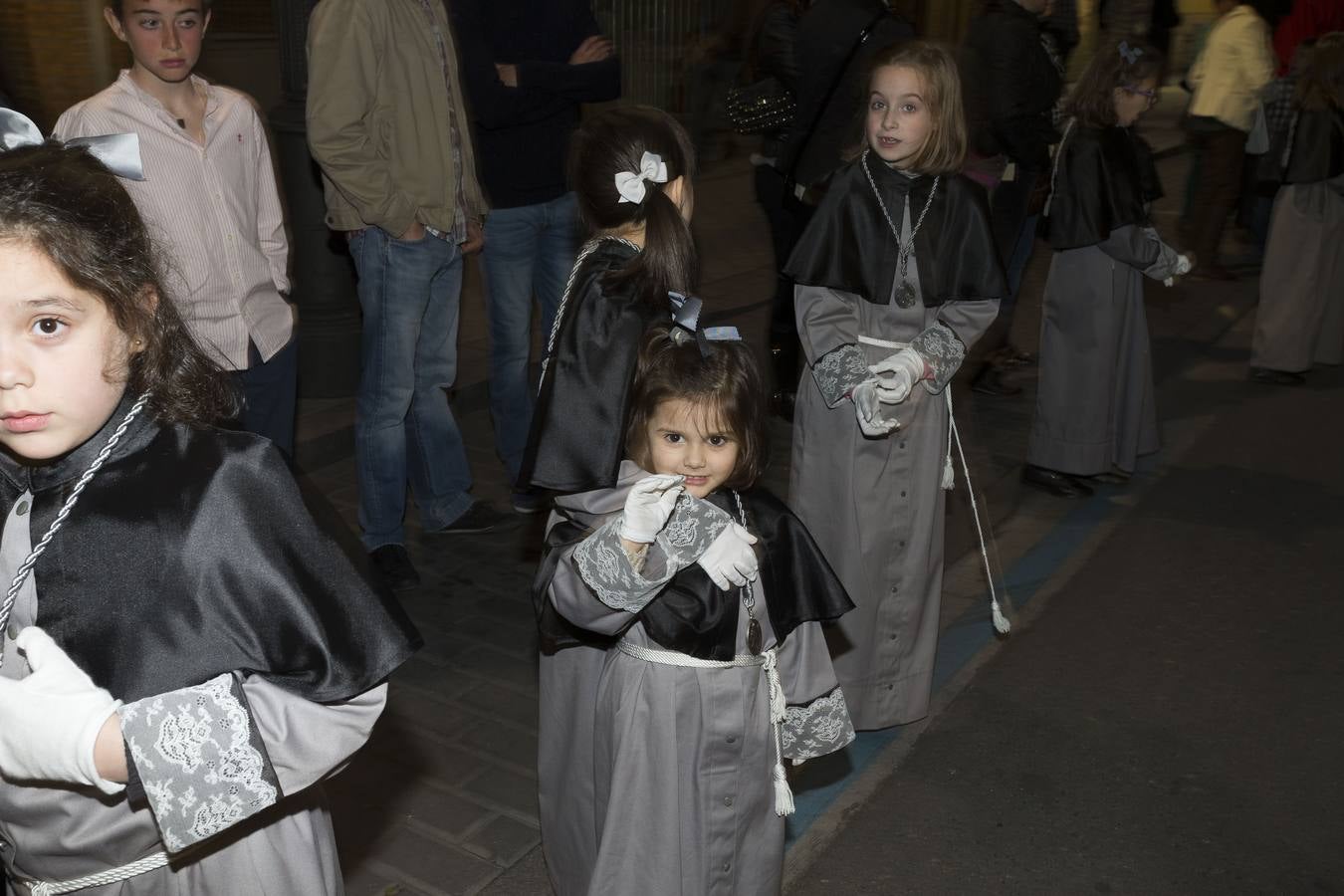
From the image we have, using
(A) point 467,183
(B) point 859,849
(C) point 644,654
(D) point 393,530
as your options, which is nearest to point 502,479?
(D) point 393,530

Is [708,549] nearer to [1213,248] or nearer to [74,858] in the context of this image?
[74,858]

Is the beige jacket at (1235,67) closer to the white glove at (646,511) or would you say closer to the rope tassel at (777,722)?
the rope tassel at (777,722)

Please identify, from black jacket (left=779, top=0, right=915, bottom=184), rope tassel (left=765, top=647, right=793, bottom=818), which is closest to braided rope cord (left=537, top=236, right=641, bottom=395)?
rope tassel (left=765, top=647, right=793, bottom=818)

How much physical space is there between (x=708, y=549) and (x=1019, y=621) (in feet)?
9.25

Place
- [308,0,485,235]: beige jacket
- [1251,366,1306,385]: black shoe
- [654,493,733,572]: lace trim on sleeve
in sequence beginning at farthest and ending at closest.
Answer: [1251,366,1306,385]: black shoe
[308,0,485,235]: beige jacket
[654,493,733,572]: lace trim on sleeve

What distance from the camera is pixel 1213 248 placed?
11156 mm

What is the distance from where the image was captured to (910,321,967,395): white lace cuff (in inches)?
156

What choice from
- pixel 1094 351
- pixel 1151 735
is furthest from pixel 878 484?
pixel 1094 351

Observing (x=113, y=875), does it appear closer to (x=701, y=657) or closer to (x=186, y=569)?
(x=186, y=569)

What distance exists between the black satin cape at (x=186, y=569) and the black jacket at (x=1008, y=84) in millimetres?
5597

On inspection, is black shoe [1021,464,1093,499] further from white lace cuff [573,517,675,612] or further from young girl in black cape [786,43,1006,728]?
white lace cuff [573,517,675,612]

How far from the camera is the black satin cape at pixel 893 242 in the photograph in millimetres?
4035

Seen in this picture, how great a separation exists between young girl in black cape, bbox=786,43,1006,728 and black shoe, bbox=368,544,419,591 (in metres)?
1.68

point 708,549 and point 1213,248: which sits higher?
point 708,549
